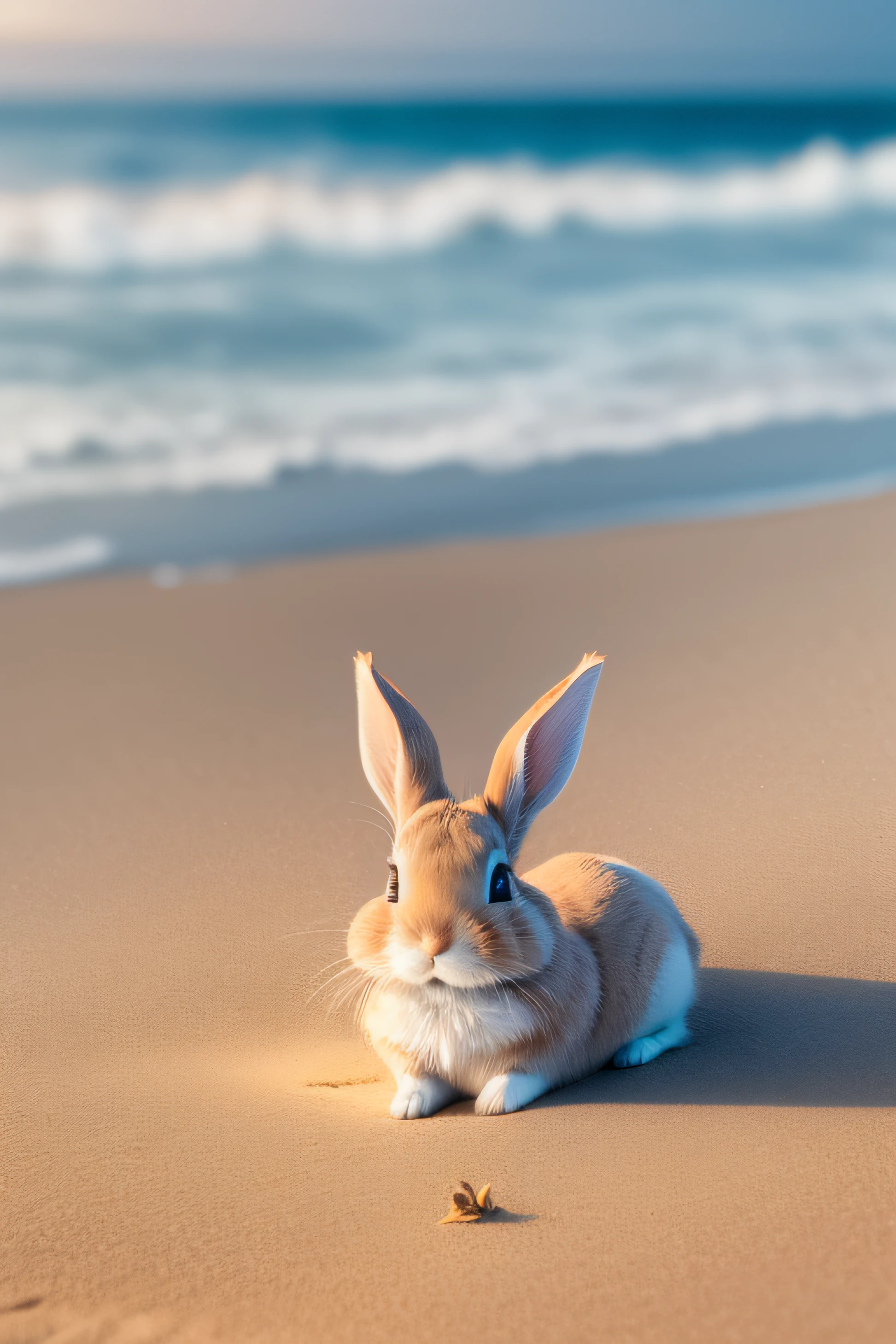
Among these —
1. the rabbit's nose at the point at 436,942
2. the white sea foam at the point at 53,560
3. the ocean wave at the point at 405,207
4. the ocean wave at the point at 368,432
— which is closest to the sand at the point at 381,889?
the rabbit's nose at the point at 436,942

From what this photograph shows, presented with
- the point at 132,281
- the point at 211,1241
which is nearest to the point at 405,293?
the point at 132,281

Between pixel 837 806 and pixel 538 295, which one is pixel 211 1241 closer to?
pixel 837 806

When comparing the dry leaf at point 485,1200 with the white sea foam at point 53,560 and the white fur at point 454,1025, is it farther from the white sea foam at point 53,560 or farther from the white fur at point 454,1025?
the white sea foam at point 53,560

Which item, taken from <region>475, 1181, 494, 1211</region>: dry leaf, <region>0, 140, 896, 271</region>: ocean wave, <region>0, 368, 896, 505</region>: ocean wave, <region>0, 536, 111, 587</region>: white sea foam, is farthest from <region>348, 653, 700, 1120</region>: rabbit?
<region>0, 140, 896, 271</region>: ocean wave

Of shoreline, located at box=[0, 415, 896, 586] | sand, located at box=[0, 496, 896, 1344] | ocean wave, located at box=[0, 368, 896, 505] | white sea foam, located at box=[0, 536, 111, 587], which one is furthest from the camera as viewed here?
ocean wave, located at box=[0, 368, 896, 505]

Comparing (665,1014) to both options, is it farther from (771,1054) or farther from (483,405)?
(483,405)

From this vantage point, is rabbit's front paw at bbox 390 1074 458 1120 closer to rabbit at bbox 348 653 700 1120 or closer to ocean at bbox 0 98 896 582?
rabbit at bbox 348 653 700 1120

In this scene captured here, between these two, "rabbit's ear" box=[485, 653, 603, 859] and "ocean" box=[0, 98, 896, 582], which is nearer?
"rabbit's ear" box=[485, 653, 603, 859]
